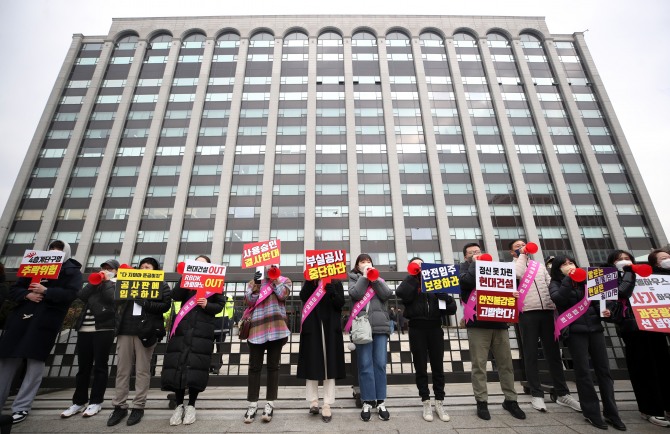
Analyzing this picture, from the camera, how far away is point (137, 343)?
4.61 meters

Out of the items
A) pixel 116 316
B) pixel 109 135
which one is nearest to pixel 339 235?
pixel 116 316

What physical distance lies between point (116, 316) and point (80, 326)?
0.57 m

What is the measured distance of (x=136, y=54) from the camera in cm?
4438

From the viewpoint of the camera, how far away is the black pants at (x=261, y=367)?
176 inches

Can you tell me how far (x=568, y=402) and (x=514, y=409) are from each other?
1105 mm

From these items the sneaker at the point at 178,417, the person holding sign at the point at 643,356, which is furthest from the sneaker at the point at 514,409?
the sneaker at the point at 178,417

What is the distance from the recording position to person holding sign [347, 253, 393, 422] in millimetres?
4543

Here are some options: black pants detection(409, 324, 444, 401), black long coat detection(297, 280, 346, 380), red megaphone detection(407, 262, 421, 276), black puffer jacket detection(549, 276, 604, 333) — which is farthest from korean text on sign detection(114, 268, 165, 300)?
black puffer jacket detection(549, 276, 604, 333)

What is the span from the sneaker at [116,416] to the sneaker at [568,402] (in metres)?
6.87

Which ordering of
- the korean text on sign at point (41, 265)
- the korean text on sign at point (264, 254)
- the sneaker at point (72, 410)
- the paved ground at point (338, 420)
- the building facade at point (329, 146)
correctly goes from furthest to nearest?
the building facade at point (329, 146) → the korean text on sign at point (264, 254) → the korean text on sign at point (41, 265) → the sneaker at point (72, 410) → the paved ground at point (338, 420)

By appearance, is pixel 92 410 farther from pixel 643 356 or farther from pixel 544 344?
pixel 643 356

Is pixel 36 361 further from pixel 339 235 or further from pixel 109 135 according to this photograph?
pixel 109 135

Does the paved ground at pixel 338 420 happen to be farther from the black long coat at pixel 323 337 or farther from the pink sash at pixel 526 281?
the pink sash at pixel 526 281

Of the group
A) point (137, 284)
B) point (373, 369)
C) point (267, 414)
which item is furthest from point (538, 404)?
point (137, 284)
